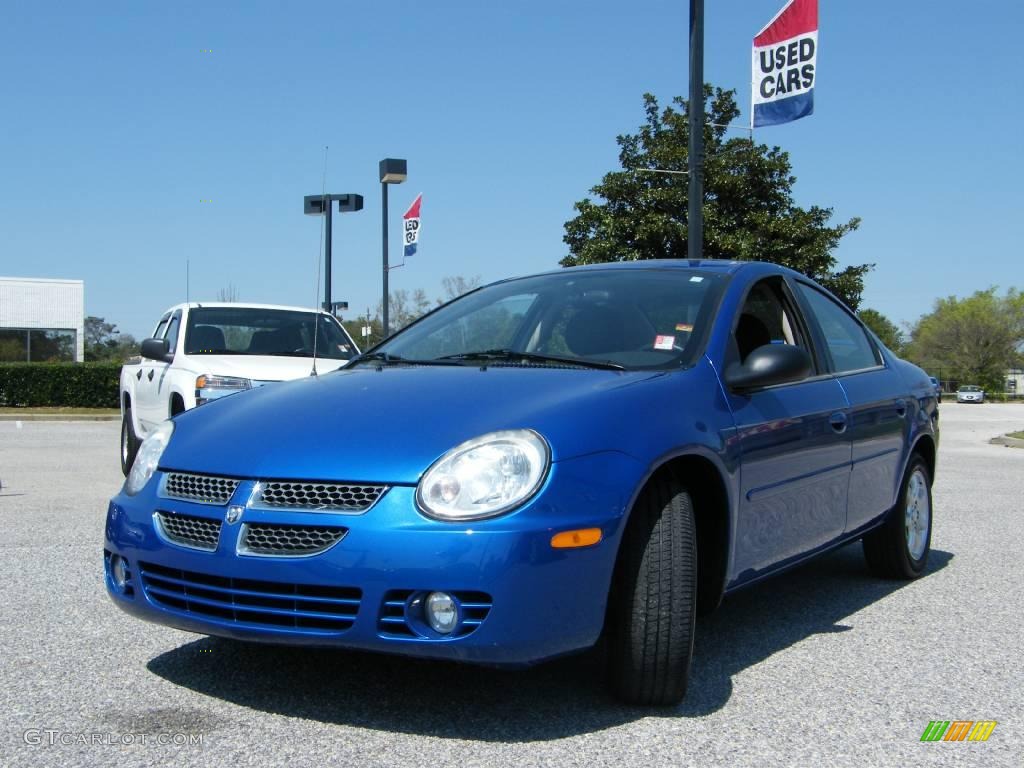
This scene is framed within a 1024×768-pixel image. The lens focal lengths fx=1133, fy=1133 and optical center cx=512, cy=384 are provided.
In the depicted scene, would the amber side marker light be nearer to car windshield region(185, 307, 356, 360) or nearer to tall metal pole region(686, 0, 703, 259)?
car windshield region(185, 307, 356, 360)

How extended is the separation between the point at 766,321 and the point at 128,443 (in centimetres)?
823

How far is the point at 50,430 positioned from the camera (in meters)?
19.1

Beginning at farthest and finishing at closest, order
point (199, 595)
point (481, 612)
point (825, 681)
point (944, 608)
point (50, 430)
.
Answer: point (50, 430) → point (944, 608) → point (825, 681) → point (199, 595) → point (481, 612)

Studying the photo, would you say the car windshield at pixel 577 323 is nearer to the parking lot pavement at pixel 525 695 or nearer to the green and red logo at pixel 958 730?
the parking lot pavement at pixel 525 695

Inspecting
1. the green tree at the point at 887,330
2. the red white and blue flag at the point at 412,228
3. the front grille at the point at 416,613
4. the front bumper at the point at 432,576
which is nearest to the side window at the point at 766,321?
the front bumper at the point at 432,576

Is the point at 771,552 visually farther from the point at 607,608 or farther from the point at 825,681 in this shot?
the point at 607,608

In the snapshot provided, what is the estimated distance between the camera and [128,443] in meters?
11.3

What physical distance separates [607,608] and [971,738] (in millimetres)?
1132

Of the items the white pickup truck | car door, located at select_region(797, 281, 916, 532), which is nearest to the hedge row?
the white pickup truck

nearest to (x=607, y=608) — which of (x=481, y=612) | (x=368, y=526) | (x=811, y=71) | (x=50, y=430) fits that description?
(x=481, y=612)

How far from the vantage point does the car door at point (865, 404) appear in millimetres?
4957

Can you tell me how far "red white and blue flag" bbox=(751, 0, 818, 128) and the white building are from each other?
32078 mm

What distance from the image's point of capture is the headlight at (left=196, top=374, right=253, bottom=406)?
9225mm

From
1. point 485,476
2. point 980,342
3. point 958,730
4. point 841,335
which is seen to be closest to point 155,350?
point 841,335
